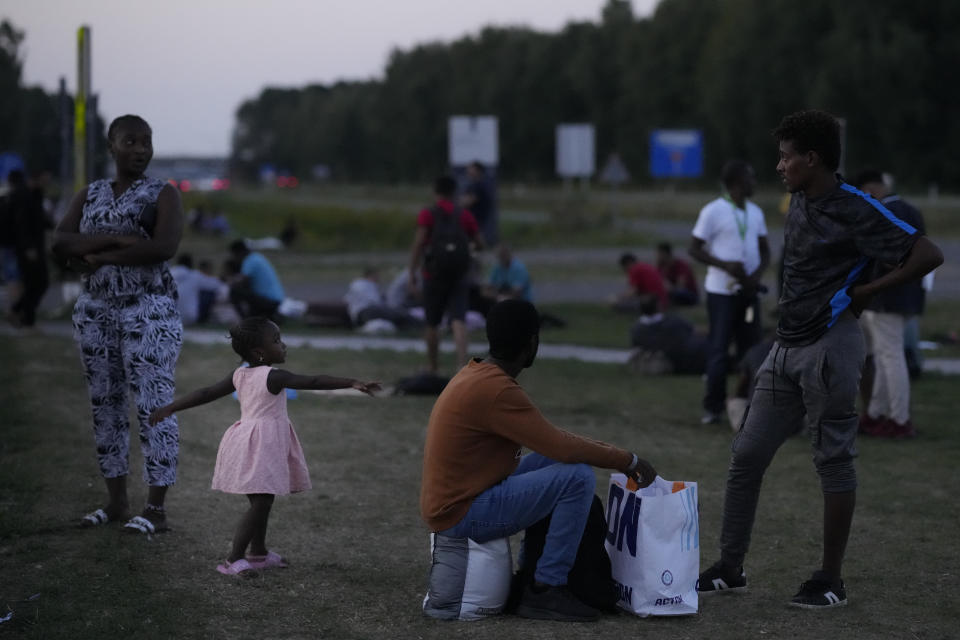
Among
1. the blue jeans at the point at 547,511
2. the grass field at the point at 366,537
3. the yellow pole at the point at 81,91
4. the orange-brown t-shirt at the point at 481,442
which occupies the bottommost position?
the grass field at the point at 366,537

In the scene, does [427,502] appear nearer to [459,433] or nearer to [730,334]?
[459,433]

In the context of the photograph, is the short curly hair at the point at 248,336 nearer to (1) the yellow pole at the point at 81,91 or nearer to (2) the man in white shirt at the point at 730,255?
(2) the man in white shirt at the point at 730,255

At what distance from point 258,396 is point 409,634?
1.35 meters

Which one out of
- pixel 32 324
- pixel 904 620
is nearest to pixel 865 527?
pixel 904 620

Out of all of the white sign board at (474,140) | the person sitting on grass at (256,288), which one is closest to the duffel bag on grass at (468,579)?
the person sitting on grass at (256,288)

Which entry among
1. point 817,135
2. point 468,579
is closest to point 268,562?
point 468,579

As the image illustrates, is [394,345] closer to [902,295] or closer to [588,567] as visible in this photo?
[902,295]

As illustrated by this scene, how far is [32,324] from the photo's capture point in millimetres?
16375

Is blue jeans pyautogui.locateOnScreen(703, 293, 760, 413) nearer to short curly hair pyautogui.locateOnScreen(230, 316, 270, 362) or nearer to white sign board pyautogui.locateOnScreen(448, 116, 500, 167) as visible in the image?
short curly hair pyautogui.locateOnScreen(230, 316, 270, 362)

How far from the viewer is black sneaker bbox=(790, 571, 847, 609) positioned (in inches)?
215

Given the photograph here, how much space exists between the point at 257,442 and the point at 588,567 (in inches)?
61.5

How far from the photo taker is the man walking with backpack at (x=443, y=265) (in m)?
12.1

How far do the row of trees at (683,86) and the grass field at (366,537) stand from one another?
3362cm

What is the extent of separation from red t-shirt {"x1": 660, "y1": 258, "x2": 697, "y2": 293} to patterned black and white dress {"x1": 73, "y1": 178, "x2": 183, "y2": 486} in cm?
1351
